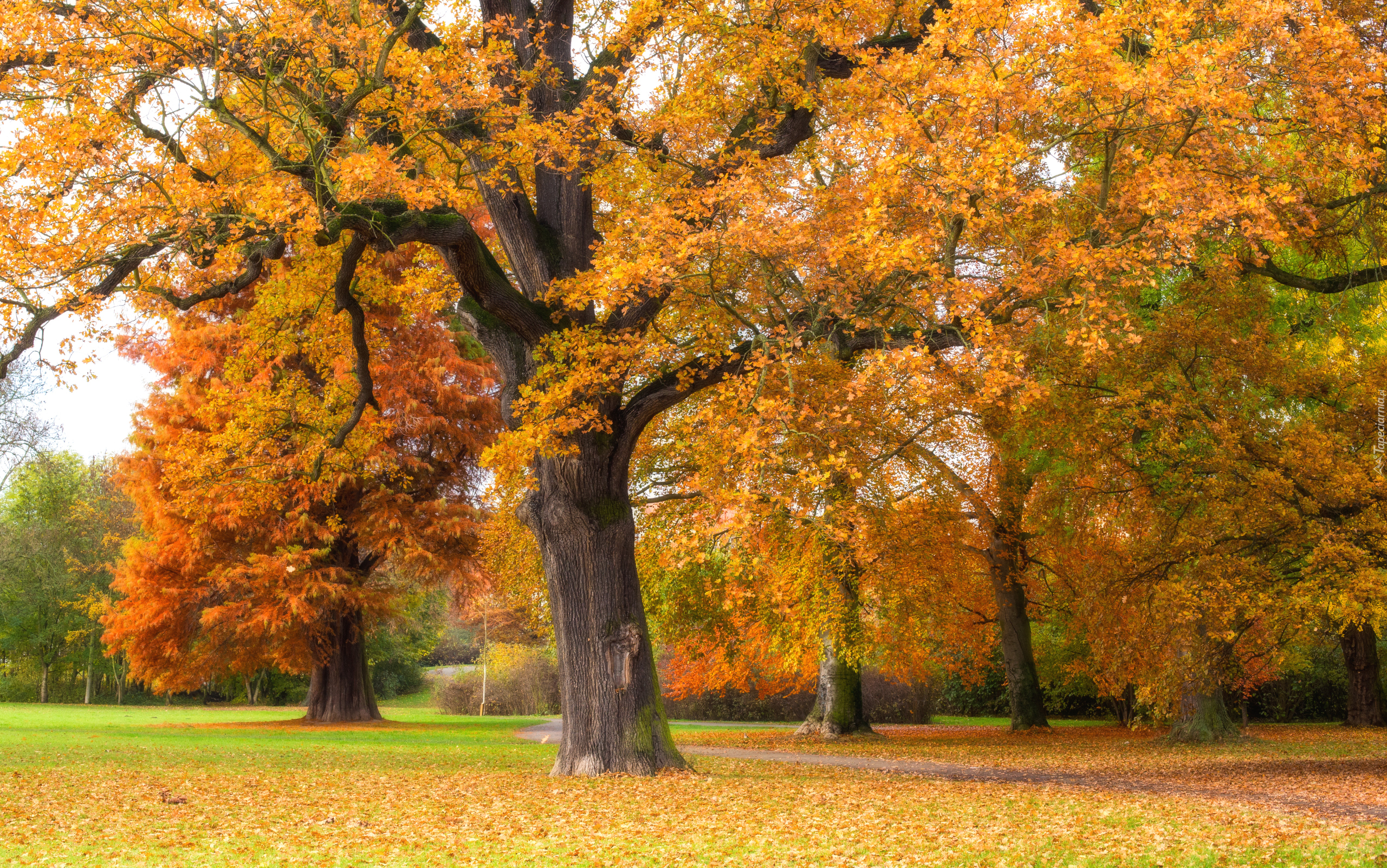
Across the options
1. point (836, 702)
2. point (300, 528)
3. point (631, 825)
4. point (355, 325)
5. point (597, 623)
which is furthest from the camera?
point (300, 528)

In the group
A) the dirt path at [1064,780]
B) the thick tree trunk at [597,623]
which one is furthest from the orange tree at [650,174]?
the dirt path at [1064,780]

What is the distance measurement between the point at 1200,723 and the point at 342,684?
69.6ft

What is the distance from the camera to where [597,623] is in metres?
13.2

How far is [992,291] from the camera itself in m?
11.9

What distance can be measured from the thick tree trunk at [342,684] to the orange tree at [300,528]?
3 centimetres

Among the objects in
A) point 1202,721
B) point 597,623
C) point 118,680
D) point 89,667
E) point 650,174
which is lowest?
point 1202,721

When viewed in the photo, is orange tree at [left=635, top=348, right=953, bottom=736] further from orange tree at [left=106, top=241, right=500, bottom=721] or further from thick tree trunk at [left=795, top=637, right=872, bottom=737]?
orange tree at [left=106, top=241, right=500, bottom=721]

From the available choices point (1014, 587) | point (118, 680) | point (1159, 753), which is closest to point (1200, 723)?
point (1159, 753)

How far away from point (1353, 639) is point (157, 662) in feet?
101

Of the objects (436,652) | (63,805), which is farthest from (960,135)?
(436,652)

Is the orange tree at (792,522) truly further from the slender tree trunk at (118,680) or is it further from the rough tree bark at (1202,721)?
the slender tree trunk at (118,680)

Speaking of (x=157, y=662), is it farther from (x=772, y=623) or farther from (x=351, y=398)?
(x=772, y=623)

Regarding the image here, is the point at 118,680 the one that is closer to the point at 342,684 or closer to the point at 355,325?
the point at 342,684

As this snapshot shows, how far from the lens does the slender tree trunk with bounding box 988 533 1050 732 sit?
25.0m
